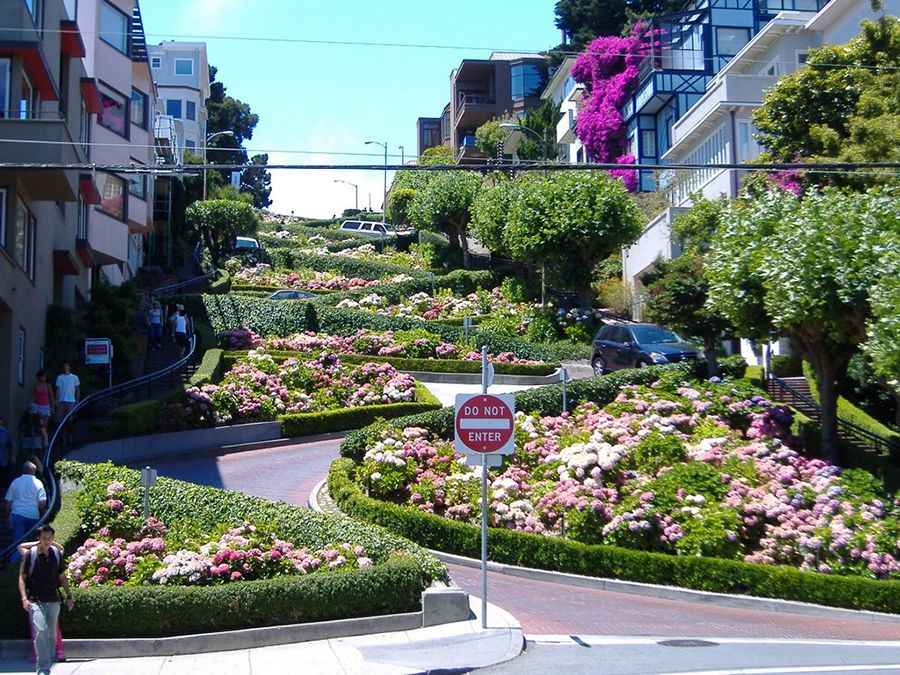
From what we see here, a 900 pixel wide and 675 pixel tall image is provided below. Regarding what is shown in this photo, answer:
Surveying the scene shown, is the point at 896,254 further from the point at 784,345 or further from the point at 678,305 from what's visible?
the point at 784,345

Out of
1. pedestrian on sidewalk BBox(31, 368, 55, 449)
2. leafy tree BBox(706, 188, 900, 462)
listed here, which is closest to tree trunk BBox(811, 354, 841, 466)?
leafy tree BBox(706, 188, 900, 462)

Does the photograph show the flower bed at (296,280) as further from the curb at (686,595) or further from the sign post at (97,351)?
the curb at (686,595)

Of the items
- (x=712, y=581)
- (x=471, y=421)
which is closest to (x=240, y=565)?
(x=471, y=421)

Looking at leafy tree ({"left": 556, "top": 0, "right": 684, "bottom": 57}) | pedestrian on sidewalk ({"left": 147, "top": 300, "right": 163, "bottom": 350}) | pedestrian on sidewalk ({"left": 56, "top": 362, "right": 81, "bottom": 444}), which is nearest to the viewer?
pedestrian on sidewalk ({"left": 56, "top": 362, "right": 81, "bottom": 444})

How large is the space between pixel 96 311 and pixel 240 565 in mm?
19200

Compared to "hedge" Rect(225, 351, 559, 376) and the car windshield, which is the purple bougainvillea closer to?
"hedge" Rect(225, 351, 559, 376)

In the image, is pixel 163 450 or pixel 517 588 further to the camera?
pixel 163 450

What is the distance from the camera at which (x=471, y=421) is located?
14.7 metres

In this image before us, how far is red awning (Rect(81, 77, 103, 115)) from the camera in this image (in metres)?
32.8

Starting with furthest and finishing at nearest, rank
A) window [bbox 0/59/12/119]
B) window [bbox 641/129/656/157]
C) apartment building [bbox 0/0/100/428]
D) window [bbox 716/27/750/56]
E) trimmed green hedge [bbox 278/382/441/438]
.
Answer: window [bbox 641/129/656/157], window [bbox 716/27/750/56], trimmed green hedge [bbox 278/382/441/438], window [bbox 0/59/12/119], apartment building [bbox 0/0/100/428]

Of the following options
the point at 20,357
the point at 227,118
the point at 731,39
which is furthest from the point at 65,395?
the point at 227,118

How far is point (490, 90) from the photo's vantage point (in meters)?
102

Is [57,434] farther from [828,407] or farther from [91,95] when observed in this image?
[828,407]

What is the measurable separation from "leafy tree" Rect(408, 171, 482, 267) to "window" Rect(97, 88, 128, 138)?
2843 cm
